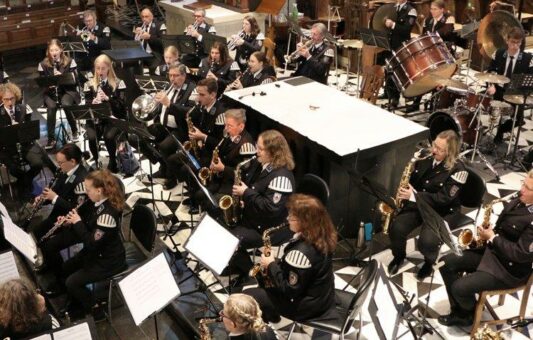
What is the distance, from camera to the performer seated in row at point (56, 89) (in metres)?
8.99

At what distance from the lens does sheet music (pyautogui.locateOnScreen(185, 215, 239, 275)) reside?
4508 millimetres

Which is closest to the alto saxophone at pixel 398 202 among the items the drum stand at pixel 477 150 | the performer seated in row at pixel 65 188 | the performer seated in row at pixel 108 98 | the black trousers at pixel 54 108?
the drum stand at pixel 477 150

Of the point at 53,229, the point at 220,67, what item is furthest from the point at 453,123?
the point at 53,229

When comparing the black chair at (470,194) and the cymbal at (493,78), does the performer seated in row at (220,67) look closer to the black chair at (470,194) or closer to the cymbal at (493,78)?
the cymbal at (493,78)

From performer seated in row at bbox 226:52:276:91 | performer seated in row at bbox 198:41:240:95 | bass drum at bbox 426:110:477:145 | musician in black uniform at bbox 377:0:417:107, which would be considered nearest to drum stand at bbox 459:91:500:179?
bass drum at bbox 426:110:477:145

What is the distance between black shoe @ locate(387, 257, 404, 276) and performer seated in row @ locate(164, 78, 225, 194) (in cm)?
240

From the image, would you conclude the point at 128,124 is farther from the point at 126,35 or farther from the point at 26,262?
the point at 126,35

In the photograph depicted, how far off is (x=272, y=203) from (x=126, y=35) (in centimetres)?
1062

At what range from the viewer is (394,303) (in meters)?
4.05

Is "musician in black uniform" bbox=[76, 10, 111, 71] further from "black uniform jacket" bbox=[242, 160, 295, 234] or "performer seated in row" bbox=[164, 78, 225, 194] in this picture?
"black uniform jacket" bbox=[242, 160, 295, 234]

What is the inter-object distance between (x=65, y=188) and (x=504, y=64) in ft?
20.7

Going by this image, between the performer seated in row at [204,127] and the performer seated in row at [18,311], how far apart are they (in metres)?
2.97

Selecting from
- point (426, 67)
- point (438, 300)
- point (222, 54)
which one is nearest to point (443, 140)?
point (438, 300)

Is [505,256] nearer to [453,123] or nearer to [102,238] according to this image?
[453,123]
